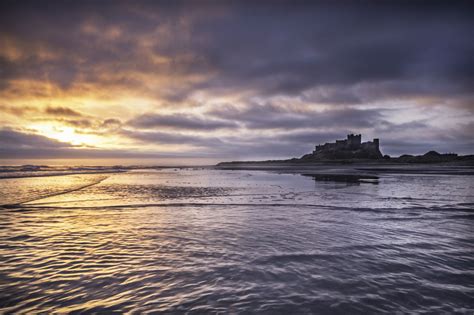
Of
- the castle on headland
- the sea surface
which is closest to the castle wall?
the castle on headland

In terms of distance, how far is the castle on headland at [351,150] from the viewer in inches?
5123

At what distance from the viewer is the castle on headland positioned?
13012 cm

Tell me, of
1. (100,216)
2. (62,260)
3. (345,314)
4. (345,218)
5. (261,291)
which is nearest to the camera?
(345,314)

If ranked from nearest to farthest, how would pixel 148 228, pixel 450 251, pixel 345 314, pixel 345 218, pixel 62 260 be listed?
pixel 345 314 < pixel 62 260 < pixel 450 251 < pixel 148 228 < pixel 345 218

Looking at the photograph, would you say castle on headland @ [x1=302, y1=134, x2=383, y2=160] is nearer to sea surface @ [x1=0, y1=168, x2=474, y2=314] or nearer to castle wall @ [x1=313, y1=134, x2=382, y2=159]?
castle wall @ [x1=313, y1=134, x2=382, y2=159]

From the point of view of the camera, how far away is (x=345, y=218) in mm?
9516

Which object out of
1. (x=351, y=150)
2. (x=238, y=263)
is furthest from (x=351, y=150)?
(x=238, y=263)

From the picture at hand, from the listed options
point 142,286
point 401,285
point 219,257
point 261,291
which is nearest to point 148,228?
point 219,257

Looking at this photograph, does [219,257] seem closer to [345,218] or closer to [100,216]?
[345,218]

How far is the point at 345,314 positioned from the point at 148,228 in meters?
6.46

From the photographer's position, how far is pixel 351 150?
13950 cm

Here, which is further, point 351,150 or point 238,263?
point 351,150

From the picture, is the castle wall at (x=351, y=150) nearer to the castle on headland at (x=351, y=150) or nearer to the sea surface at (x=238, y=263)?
the castle on headland at (x=351, y=150)

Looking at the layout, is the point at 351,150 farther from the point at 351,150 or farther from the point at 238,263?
the point at 238,263
